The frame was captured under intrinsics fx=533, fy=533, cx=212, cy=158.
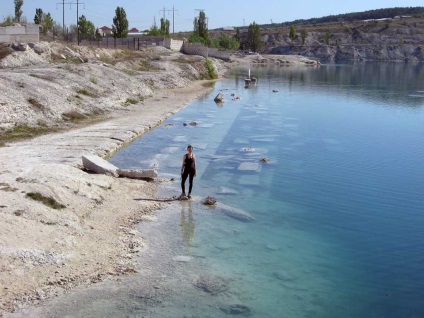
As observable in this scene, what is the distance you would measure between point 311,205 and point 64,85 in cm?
3091

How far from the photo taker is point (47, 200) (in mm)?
20484

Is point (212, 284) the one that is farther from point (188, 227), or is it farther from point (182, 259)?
point (188, 227)

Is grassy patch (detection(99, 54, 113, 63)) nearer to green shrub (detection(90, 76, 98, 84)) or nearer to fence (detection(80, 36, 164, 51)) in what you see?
fence (detection(80, 36, 164, 51))

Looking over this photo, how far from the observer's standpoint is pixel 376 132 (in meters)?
45.8

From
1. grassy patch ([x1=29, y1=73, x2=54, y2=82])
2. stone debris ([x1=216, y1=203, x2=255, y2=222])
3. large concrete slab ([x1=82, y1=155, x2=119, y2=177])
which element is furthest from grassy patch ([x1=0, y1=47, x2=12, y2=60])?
stone debris ([x1=216, y1=203, x2=255, y2=222])

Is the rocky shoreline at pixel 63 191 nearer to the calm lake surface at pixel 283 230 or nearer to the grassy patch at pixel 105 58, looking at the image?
the calm lake surface at pixel 283 230

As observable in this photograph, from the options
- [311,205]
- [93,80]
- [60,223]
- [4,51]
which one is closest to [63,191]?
[60,223]

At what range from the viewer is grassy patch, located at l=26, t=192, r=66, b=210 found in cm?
2031

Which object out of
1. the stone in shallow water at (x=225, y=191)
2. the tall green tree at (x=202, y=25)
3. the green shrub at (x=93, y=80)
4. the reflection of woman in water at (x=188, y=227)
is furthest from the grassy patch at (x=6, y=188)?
the tall green tree at (x=202, y=25)

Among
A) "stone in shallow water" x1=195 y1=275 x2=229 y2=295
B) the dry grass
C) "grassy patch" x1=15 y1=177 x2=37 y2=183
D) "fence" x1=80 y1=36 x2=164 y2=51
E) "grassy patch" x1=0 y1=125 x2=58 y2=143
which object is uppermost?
"fence" x1=80 y1=36 x2=164 y2=51

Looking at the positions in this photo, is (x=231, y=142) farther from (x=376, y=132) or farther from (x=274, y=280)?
(x=274, y=280)

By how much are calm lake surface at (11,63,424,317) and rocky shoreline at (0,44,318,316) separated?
103 centimetres

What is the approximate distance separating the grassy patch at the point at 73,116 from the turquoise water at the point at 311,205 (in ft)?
20.9

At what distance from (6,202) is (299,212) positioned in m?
12.2
